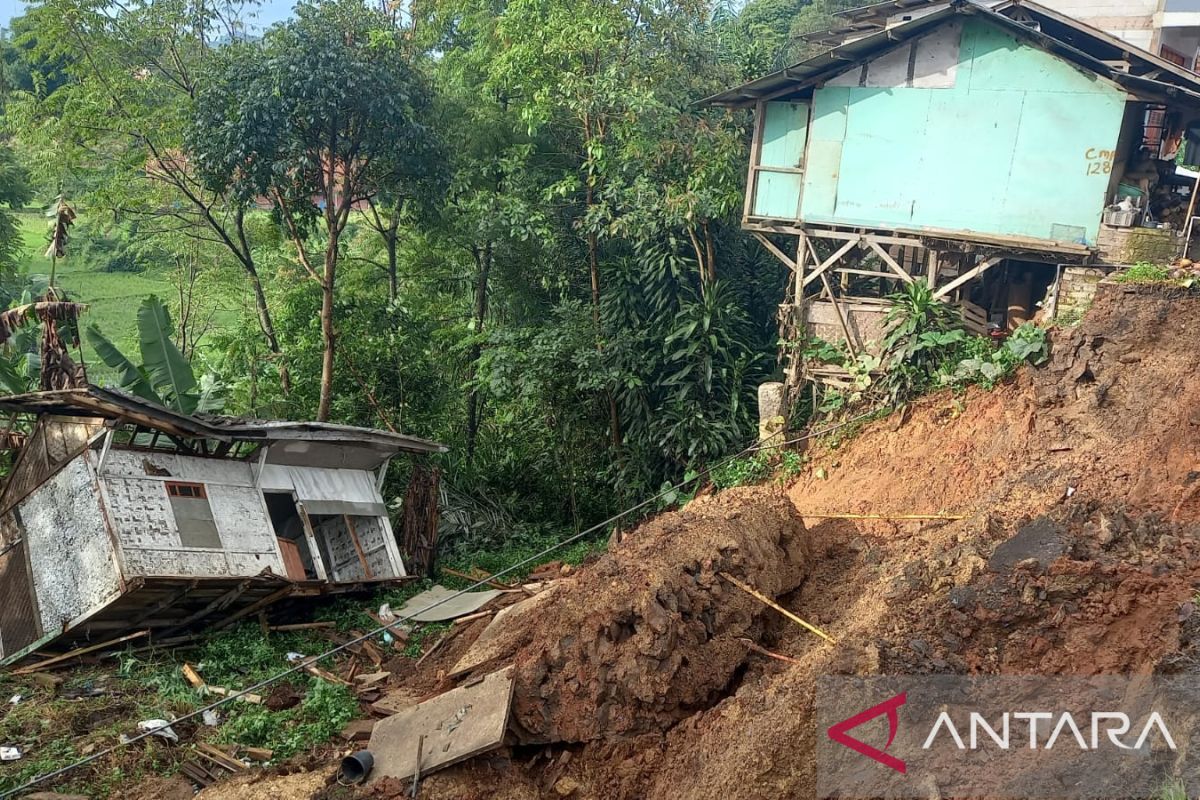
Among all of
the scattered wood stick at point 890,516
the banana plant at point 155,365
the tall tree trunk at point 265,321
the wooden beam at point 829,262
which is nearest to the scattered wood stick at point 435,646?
the scattered wood stick at point 890,516

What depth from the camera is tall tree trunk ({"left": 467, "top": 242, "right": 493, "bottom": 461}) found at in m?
18.3

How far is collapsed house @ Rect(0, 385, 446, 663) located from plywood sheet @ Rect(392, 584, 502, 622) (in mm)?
862

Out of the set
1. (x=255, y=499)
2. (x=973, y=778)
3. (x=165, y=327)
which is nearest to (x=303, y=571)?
(x=255, y=499)

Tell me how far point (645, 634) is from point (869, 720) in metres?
2.18

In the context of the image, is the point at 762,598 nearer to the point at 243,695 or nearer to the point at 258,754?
the point at 258,754

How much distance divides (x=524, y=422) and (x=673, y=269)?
447 centimetres

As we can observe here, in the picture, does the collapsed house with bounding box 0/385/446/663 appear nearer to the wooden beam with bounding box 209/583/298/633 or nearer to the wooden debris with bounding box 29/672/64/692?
the wooden beam with bounding box 209/583/298/633

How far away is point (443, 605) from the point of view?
13.1 metres

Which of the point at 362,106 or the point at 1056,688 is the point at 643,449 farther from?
the point at 1056,688

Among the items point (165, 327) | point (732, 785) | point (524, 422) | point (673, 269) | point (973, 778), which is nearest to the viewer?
point (973, 778)

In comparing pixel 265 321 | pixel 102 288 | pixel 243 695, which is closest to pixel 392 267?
pixel 265 321

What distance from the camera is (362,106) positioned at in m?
14.8

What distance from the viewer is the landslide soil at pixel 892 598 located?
7789 mm

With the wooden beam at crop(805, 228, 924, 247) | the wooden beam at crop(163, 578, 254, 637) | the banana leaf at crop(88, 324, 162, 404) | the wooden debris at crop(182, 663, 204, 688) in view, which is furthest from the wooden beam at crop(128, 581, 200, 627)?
the wooden beam at crop(805, 228, 924, 247)
